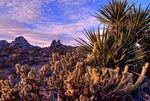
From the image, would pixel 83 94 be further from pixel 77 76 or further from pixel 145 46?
pixel 145 46

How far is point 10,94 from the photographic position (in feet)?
22.6

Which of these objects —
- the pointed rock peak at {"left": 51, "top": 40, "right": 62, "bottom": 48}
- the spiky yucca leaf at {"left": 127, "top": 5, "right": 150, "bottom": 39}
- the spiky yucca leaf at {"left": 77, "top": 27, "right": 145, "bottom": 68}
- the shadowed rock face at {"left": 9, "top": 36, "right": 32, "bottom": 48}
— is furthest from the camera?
the shadowed rock face at {"left": 9, "top": 36, "right": 32, "bottom": 48}

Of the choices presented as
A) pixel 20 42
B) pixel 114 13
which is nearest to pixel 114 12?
pixel 114 13

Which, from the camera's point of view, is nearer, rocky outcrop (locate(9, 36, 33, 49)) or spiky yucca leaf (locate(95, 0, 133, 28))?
spiky yucca leaf (locate(95, 0, 133, 28))

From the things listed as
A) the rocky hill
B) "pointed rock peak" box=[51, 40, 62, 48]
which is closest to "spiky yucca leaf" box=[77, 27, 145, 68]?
the rocky hill

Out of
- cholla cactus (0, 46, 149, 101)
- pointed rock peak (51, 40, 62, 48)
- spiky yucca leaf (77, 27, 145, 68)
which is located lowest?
cholla cactus (0, 46, 149, 101)

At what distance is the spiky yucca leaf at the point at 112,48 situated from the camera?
31.9ft

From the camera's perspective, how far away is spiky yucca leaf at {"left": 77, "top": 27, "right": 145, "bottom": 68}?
9734 millimetres

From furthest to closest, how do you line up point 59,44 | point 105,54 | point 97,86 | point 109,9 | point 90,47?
1. point 59,44
2. point 109,9
3. point 90,47
4. point 105,54
5. point 97,86

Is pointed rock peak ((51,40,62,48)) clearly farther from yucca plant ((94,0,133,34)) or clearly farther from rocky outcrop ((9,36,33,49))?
yucca plant ((94,0,133,34))

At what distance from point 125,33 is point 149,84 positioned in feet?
7.01

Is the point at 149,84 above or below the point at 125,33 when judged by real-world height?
below

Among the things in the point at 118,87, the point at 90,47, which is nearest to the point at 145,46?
the point at 90,47

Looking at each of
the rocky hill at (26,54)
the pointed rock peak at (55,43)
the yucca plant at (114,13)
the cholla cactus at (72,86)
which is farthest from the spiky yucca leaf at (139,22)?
the pointed rock peak at (55,43)
